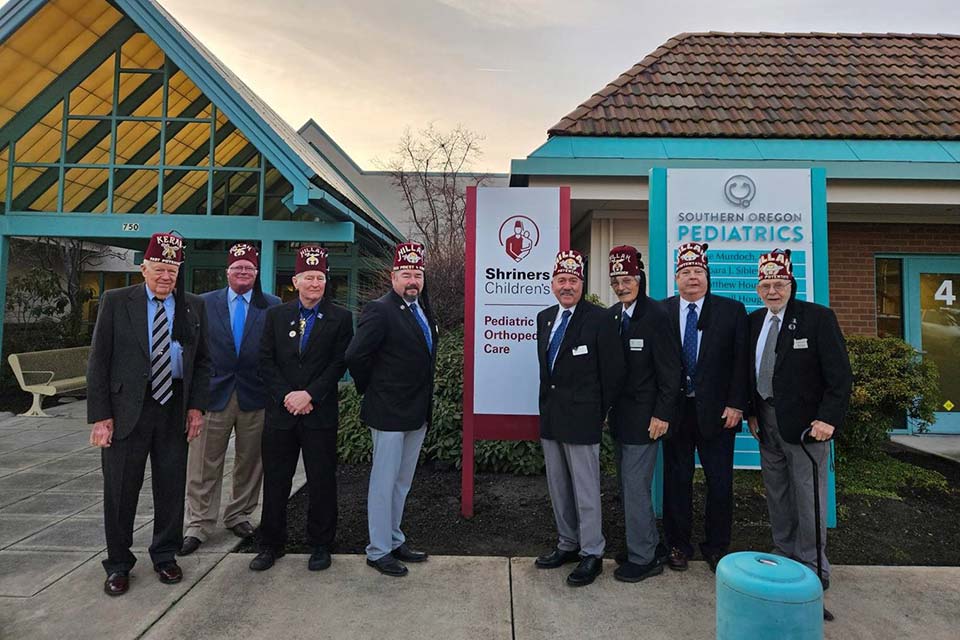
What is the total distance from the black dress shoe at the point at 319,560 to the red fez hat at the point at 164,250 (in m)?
2.06

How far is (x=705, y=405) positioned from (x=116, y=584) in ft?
12.2

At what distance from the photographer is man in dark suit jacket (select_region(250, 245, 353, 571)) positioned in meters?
3.61

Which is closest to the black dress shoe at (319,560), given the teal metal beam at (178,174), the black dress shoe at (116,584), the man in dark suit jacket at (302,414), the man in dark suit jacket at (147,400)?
the man in dark suit jacket at (302,414)

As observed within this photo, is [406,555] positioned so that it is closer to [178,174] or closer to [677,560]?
[677,560]

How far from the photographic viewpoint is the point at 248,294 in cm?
418

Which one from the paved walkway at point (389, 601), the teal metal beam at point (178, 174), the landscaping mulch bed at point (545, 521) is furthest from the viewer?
the teal metal beam at point (178, 174)

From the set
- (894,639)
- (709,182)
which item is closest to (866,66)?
(709,182)

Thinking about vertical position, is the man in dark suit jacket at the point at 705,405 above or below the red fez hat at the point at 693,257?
below

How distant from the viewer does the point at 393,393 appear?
3572 millimetres

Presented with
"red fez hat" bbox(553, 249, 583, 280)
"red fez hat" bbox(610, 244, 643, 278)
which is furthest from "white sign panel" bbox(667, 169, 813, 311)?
"red fez hat" bbox(553, 249, 583, 280)

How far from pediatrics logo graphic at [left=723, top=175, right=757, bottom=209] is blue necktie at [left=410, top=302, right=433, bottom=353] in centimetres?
278

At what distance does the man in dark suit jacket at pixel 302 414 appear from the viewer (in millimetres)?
3607

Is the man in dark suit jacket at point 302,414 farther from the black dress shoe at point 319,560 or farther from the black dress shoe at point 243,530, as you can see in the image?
the black dress shoe at point 243,530

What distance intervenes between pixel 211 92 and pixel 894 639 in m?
9.11
